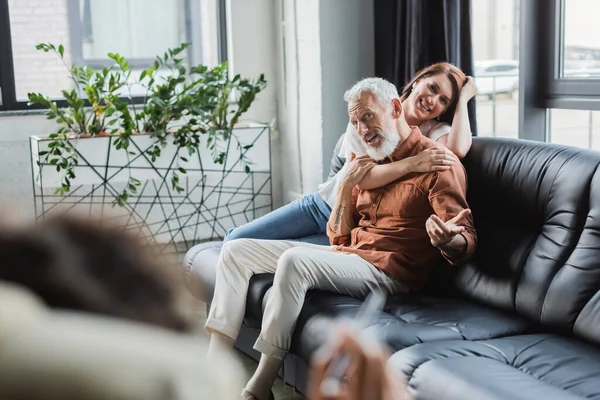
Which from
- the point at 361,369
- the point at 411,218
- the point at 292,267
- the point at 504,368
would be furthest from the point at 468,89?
the point at 361,369

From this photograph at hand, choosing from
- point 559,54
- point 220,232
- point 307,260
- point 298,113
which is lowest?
point 220,232

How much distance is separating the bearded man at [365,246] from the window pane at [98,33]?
2.03 metres

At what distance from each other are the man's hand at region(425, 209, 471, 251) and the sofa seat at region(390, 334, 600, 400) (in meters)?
0.38

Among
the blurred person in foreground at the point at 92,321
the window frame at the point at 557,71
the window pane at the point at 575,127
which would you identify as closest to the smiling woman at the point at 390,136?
the window frame at the point at 557,71

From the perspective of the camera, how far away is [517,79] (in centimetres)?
366

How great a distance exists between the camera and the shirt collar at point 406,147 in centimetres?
282

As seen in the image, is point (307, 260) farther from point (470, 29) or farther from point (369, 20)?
point (369, 20)

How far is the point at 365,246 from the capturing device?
9.20 ft

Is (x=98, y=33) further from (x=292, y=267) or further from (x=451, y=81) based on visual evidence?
(x=292, y=267)

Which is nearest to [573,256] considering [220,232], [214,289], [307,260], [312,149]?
[307,260]

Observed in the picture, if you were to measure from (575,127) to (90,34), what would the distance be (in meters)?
2.62

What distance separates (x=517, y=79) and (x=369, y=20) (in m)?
0.96

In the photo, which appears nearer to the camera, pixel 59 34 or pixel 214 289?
pixel 214 289

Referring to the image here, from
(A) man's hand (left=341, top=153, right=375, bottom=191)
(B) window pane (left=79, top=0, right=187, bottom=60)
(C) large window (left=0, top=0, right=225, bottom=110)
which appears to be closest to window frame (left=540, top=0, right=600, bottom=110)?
(A) man's hand (left=341, top=153, right=375, bottom=191)
